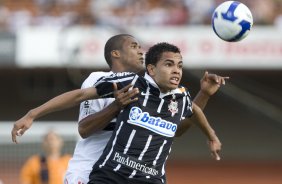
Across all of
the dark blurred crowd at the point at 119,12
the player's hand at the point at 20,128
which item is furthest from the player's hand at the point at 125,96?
the dark blurred crowd at the point at 119,12

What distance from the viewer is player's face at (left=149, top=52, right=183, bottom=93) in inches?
244

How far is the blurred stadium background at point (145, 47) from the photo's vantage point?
16453 millimetres

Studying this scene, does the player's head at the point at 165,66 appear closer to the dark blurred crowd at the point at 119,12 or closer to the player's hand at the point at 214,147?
the player's hand at the point at 214,147

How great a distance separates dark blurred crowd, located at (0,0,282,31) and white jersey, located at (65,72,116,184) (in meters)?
9.72

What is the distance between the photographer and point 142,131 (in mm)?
6094

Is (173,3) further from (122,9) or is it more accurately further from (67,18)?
(67,18)

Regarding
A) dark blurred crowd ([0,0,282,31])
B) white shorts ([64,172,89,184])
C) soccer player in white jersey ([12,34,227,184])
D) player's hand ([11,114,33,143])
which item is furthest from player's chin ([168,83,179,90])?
dark blurred crowd ([0,0,282,31])

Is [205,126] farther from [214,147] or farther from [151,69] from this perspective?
[151,69]

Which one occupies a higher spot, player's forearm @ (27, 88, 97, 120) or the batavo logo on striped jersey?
player's forearm @ (27, 88, 97, 120)

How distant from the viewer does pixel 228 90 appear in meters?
18.1

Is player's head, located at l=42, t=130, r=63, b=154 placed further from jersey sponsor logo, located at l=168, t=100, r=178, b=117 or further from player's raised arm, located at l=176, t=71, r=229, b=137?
jersey sponsor logo, located at l=168, t=100, r=178, b=117

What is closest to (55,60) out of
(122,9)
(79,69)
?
(79,69)

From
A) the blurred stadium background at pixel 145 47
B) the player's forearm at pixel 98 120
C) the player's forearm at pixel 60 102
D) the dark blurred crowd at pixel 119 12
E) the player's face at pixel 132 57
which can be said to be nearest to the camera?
the player's forearm at pixel 60 102

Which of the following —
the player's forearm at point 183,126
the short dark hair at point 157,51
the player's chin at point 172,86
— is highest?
the short dark hair at point 157,51
